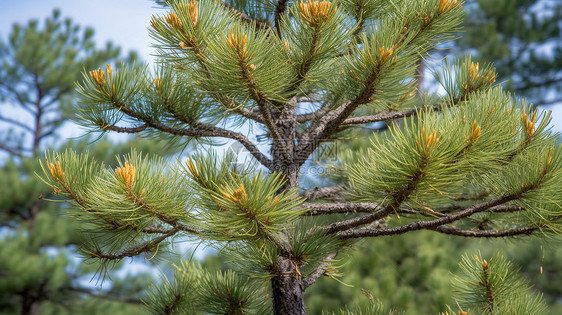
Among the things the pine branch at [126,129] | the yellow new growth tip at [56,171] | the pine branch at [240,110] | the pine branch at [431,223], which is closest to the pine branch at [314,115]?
the pine branch at [240,110]

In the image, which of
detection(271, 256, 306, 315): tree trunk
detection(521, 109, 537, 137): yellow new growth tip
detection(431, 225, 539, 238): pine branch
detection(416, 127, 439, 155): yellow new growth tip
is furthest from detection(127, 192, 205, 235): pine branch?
detection(521, 109, 537, 137): yellow new growth tip

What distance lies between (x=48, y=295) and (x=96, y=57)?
8.14 feet

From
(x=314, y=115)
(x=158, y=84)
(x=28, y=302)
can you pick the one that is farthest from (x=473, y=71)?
(x=28, y=302)

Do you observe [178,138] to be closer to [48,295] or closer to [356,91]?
[356,91]

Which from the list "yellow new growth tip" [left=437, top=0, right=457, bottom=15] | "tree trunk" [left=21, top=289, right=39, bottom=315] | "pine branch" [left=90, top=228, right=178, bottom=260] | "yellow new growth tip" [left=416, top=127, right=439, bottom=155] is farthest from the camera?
"tree trunk" [left=21, top=289, right=39, bottom=315]

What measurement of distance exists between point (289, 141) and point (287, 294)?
45 centimetres

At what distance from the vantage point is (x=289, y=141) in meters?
1.50

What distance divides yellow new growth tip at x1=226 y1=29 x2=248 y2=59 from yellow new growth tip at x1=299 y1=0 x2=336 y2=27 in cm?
14

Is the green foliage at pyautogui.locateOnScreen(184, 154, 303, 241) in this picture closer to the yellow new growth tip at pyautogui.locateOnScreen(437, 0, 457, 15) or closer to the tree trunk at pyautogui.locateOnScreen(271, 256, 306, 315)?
the tree trunk at pyautogui.locateOnScreen(271, 256, 306, 315)

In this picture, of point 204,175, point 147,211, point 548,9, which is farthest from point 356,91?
point 548,9

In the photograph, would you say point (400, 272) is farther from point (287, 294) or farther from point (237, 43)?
point (237, 43)

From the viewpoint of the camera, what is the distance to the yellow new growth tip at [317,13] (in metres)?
1.04

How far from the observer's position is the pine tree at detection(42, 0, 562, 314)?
0.99 m

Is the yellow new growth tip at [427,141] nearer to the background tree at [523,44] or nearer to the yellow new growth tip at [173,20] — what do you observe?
the yellow new growth tip at [173,20]
